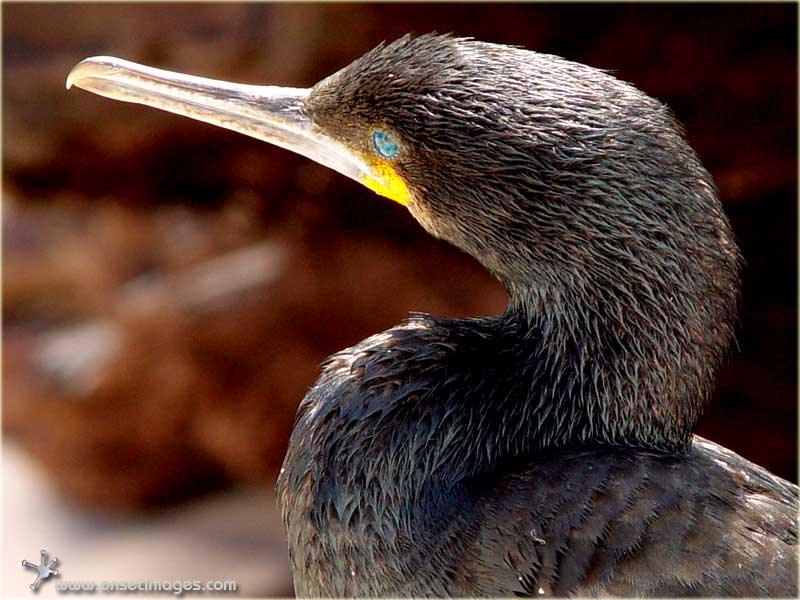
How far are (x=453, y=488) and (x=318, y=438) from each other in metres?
0.30

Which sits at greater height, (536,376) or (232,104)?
(232,104)

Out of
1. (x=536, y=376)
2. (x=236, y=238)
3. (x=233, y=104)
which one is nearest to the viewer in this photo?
(x=536, y=376)

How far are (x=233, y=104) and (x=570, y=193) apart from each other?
78 cm

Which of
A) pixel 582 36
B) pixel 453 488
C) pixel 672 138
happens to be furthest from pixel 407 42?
pixel 582 36

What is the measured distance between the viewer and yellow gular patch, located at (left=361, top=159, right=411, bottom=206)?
2158 mm

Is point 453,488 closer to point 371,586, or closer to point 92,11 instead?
point 371,586

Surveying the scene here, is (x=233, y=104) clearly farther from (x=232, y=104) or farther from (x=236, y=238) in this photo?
(x=236, y=238)

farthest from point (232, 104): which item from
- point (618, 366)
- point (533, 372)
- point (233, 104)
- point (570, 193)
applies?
point (618, 366)

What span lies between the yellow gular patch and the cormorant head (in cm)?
1

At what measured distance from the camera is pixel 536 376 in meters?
2.09

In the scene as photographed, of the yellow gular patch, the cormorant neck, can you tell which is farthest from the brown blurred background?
the cormorant neck

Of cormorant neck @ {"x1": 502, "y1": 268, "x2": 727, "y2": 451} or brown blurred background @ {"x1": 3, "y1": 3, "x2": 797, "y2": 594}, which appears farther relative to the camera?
brown blurred background @ {"x1": 3, "y1": 3, "x2": 797, "y2": 594}

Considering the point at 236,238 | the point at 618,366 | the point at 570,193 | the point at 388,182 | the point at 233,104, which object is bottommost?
the point at 618,366

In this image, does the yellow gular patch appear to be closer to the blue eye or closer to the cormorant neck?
the blue eye
